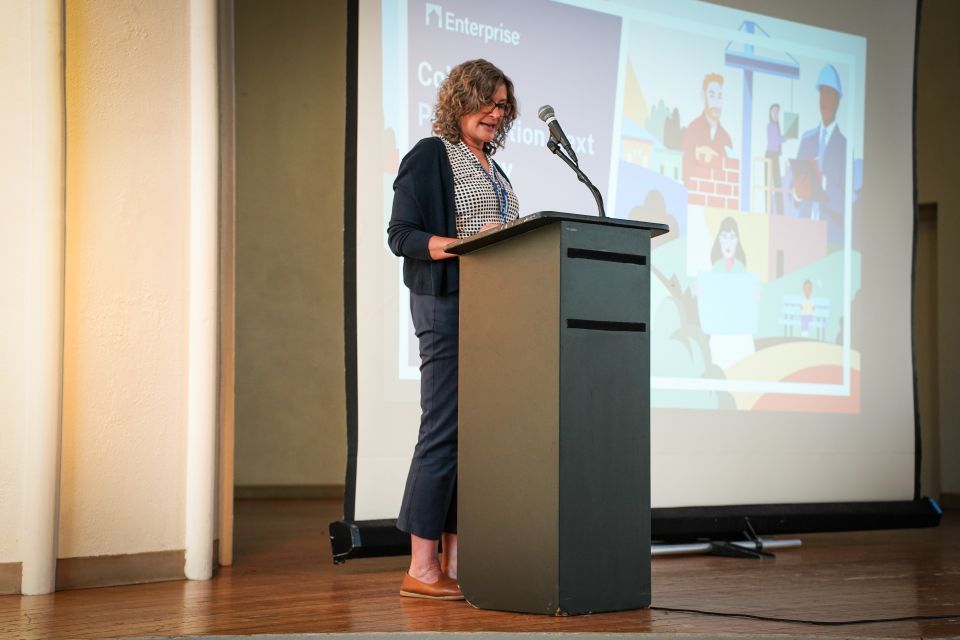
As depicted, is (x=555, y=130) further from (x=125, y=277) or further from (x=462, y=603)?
(x=125, y=277)

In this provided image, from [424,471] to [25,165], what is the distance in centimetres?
142

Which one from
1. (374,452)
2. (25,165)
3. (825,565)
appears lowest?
(825,565)

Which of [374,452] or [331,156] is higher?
[331,156]

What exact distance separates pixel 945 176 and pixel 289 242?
4298 millimetres

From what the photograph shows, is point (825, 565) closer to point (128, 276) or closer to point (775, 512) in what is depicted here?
point (775, 512)

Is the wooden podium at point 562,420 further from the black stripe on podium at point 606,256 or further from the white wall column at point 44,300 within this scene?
the white wall column at point 44,300

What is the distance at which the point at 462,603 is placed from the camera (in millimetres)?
2260

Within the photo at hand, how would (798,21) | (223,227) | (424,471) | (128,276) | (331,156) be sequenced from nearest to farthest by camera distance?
1. (424,471)
2. (128,276)
3. (223,227)
4. (798,21)
5. (331,156)

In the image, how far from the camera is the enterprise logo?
3379 mm

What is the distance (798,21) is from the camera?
13.9 ft

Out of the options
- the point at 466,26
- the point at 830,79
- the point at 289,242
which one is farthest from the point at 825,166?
the point at 289,242

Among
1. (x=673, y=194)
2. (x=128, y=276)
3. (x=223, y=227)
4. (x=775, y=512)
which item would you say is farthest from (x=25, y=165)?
(x=775, y=512)

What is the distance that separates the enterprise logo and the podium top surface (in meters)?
1.44

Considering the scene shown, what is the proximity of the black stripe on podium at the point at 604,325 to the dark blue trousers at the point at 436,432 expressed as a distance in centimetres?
45
